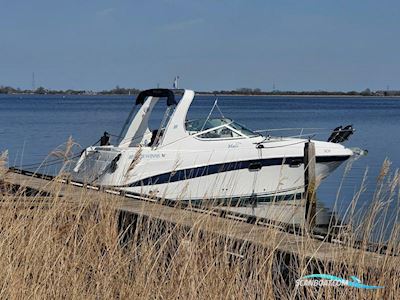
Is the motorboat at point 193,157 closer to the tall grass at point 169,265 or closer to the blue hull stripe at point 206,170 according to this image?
the blue hull stripe at point 206,170

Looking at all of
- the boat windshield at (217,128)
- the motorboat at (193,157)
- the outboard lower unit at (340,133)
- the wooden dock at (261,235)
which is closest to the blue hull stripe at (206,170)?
the motorboat at (193,157)

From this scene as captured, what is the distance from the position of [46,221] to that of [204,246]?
1.49 metres

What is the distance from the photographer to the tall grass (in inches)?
188

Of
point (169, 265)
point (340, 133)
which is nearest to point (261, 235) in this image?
point (169, 265)

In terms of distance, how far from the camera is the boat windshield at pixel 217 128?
15352 millimetres

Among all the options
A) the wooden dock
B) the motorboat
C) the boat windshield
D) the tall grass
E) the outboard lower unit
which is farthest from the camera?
the outboard lower unit

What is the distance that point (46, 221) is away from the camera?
598cm

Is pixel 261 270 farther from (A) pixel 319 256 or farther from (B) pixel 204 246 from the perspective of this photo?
(A) pixel 319 256

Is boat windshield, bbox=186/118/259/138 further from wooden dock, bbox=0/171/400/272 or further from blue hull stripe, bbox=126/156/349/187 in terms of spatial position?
wooden dock, bbox=0/171/400/272

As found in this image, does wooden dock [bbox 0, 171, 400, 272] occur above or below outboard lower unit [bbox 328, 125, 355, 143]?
below

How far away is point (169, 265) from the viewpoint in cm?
527

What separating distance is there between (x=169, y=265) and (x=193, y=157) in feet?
30.6

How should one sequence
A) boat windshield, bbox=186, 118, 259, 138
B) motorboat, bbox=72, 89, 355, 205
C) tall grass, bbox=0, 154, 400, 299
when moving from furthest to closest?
boat windshield, bbox=186, 118, 259, 138 < motorboat, bbox=72, 89, 355, 205 < tall grass, bbox=0, 154, 400, 299

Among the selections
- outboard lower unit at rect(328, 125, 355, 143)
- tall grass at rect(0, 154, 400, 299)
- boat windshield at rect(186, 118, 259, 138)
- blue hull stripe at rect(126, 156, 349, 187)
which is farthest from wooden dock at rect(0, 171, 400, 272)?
outboard lower unit at rect(328, 125, 355, 143)
